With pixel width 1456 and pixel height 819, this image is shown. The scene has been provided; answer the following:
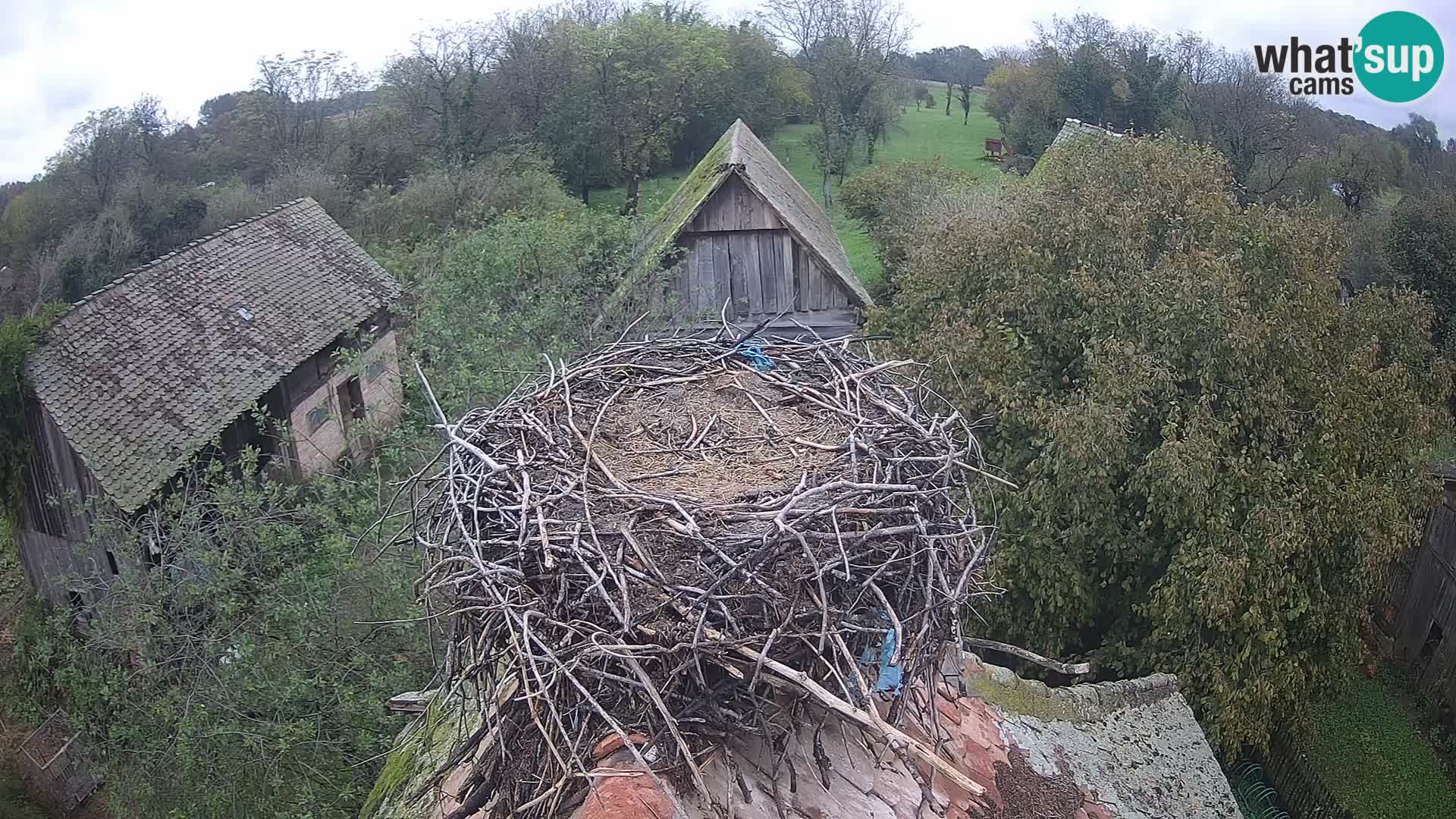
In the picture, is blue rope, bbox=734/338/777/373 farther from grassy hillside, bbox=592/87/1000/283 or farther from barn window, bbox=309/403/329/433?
grassy hillside, bbox=592/87/1000/283

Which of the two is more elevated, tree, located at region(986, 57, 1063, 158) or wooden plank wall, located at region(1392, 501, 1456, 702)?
tree, located at region(986, 57, 1063, 158)

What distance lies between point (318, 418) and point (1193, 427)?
1167 cm

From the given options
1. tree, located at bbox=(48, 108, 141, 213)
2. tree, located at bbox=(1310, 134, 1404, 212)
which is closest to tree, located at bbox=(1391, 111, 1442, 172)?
tree, located at bbox=(1310, 134, 1404, 212)

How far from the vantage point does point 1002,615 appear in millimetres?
7605

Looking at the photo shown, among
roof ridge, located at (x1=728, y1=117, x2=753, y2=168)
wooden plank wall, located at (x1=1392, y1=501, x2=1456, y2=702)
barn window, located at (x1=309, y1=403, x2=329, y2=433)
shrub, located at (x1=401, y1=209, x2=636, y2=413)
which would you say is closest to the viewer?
shrub, located at (x1=401, y1=209, x2=636, y2=413)

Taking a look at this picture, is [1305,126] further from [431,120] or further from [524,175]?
[431,120]

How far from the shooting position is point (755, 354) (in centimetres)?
466

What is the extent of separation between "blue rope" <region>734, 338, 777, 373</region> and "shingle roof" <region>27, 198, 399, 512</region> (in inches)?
303

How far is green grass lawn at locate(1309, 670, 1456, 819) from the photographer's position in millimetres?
8688

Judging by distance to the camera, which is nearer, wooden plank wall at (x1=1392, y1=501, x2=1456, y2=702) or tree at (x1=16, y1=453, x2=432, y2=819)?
tree at (x1=16, y1=453, x2=432, y2=819)

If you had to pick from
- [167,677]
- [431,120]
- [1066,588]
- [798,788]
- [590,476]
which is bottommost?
[167,677]

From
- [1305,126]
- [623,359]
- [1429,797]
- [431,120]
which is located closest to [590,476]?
[623,359]

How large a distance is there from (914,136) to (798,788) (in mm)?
31726

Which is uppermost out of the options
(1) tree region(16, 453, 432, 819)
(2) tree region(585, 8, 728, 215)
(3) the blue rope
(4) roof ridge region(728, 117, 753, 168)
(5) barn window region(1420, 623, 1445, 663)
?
(2) tree region(585, 8, 728, 215)
